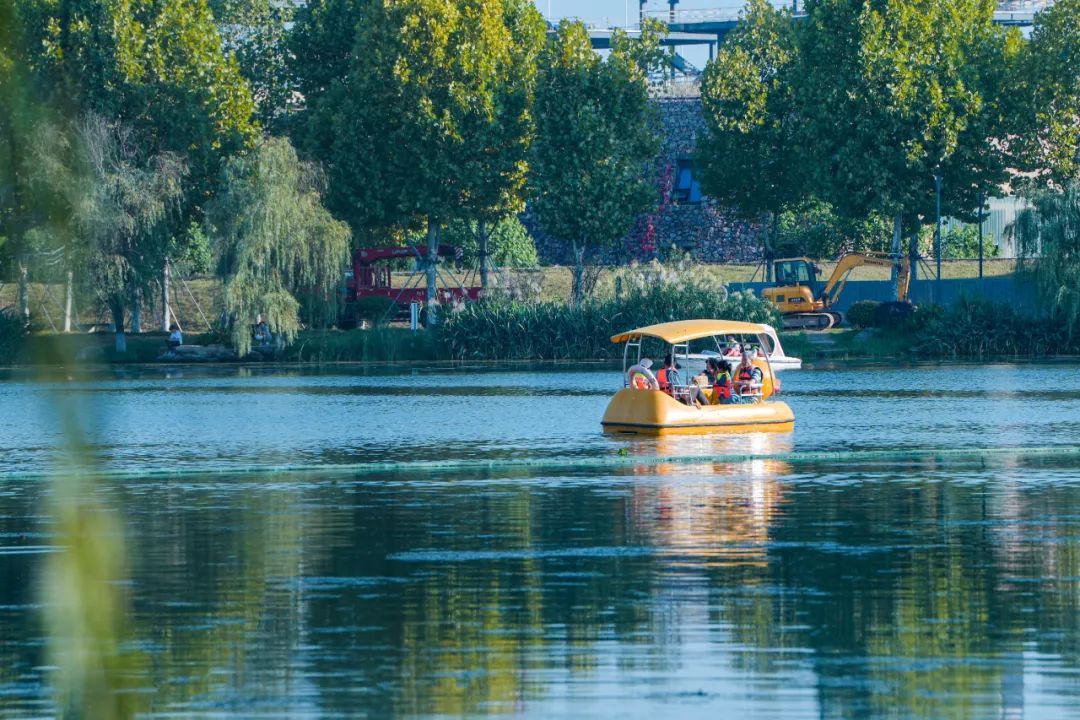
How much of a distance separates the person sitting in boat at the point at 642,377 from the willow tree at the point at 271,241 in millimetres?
35642

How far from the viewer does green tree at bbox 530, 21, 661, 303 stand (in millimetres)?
82812

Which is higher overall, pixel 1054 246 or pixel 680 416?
pixel 1054 246

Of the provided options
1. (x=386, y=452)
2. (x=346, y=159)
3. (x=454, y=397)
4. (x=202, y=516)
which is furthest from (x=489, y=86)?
(x=202, y=516)

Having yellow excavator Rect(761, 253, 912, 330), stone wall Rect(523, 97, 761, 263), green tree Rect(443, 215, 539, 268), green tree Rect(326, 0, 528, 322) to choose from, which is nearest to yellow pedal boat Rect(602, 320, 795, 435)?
yellow excavator Rect(761, 253, 912, 330)

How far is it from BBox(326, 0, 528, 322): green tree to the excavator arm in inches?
594

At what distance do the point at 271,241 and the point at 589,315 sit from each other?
542 inches

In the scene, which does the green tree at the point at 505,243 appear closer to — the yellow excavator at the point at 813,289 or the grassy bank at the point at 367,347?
the grassy bank at the point at 367,347

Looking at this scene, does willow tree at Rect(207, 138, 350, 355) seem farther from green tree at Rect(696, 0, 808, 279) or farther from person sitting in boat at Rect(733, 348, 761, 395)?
person sitting in boat at Rect(733, 348, 761, 395)

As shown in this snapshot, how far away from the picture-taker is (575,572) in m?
17.2

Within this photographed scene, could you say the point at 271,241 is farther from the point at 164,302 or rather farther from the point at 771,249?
the point at 771,249

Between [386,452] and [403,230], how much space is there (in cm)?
5515

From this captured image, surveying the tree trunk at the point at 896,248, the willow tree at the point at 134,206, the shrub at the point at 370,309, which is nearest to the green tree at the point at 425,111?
the shrub at the point at 370,309

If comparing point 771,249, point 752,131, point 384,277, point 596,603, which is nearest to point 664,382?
point 596,603

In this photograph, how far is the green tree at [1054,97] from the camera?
80688 millimetres
